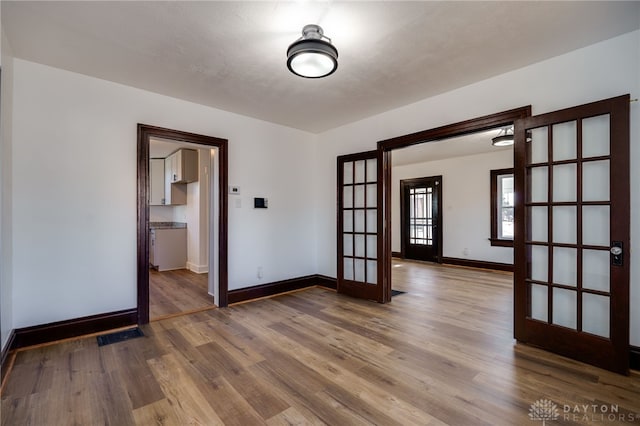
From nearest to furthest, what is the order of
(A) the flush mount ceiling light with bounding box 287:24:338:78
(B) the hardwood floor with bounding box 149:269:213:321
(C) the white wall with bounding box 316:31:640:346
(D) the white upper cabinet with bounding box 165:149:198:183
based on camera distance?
(A) the flush mount ceiling light with bounding box 287:24:338:78, (C) the white wall with bounding box 316:31:640:346, (B) the hardwood floor with bounding box 149:269:213:321, (D) the white upper cabinet with bounding box 165:149:198:183

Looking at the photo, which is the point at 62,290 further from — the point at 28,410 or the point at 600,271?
the point at 600,271

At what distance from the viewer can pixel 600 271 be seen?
91.5 inches

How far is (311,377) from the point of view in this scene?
2.17 m

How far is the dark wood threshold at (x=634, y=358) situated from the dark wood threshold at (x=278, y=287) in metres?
3.27

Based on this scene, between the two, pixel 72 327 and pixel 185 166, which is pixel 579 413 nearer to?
pixel 72 327

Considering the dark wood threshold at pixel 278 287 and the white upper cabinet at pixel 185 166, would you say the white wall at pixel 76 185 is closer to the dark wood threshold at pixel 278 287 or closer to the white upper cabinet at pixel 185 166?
the dark wood threshold at pixel 278 287

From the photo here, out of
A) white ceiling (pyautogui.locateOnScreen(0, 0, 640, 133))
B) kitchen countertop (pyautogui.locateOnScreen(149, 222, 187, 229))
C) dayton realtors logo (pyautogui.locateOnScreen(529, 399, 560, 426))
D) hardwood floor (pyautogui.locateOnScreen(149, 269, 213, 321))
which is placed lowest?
hardwood floor (pyautogui.locateOnScreen(149, 269, 213, 321))

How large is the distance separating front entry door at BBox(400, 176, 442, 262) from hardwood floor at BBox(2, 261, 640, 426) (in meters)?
4.22

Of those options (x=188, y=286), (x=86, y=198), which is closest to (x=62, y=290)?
(x=86, y=198)

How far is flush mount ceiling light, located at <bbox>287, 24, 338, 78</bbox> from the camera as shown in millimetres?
2119

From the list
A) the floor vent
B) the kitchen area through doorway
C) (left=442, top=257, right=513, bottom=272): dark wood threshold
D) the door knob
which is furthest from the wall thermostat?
(left=442, top=257, right=513, bottom=272): dark wood threshold

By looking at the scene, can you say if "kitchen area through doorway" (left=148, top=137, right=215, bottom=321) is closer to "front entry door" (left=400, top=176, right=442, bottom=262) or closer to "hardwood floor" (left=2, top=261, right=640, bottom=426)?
"hardwood floor" (left=2, top=261, right=640, bottom=426)

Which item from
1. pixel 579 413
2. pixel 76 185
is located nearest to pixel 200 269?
pixel 76 185

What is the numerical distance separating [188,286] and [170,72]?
3.38 m
